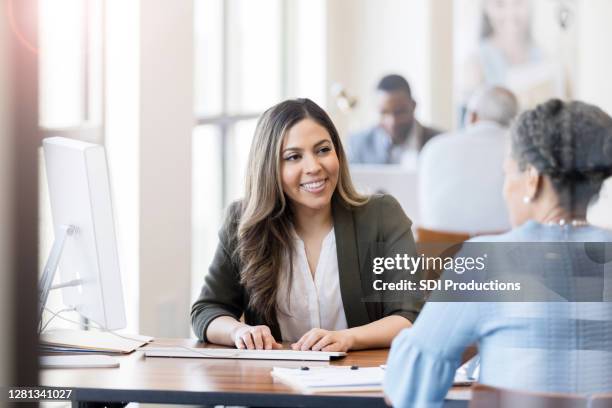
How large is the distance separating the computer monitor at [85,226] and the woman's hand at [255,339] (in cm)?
24

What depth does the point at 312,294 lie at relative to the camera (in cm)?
186

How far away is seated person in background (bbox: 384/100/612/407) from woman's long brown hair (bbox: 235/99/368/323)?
0.57m

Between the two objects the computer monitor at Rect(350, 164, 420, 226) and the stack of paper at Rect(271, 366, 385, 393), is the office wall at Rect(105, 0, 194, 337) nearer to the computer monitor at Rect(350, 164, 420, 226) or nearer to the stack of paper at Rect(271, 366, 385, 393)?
the stack of paper at Rect(271, 366, 385, 393)

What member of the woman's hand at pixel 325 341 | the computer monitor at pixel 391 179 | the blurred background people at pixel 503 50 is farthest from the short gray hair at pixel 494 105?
the woman's hand at pixel 325 341

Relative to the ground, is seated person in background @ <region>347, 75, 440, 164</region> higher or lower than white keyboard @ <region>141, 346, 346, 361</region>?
higher

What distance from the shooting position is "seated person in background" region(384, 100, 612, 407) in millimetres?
1263

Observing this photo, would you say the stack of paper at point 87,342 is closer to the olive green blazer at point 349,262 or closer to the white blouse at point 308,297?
the olive green blazer at point 349,262

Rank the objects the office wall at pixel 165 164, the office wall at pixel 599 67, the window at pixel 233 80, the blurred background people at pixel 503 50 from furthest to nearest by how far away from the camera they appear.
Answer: the blurred background people at pixel 503 50, the window at pixel 233 80, the office wall at pixel 165 164, the office wall at pixel 599 67

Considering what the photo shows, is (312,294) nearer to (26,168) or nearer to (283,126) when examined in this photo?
(283,126)

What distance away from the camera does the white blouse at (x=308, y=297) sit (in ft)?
6.07

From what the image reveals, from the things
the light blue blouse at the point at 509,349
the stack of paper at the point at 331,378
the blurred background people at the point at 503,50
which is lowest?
the stack of paper at the point at 331,378

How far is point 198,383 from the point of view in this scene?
149 cm

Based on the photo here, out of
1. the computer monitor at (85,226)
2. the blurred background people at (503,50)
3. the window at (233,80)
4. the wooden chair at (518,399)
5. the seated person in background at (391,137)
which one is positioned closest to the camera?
the wooden chair at (518,399)

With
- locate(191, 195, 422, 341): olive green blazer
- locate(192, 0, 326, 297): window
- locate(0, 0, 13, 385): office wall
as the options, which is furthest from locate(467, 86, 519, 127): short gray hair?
locate(0, 0, 13, 385): office wall
